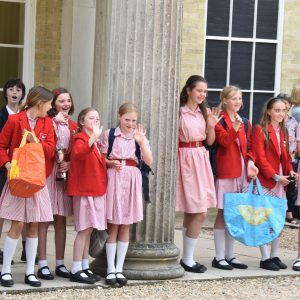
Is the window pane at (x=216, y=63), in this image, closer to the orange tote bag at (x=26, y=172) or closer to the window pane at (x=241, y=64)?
the window pane at (x=241, y=64)

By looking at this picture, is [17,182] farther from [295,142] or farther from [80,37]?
[80,37]

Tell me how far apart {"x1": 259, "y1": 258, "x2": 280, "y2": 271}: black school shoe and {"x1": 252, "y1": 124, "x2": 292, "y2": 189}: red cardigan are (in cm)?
68

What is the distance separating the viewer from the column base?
9.37 metres

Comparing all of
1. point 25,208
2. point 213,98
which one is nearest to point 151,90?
point 25,208

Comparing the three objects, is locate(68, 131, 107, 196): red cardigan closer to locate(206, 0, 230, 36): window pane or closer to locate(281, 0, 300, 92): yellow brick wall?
locate(206, 0, 230, 36): window pane

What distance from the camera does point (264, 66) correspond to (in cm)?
1471

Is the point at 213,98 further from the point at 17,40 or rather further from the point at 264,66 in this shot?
the point at 17,40

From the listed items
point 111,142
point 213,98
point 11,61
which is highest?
point 11,61

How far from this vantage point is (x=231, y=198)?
32.7 ft

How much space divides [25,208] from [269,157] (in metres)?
2.50

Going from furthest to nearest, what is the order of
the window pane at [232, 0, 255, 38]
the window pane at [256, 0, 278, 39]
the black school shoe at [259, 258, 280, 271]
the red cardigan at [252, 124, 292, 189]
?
1. the window pane at [256, 0, 278, 39]
2. the window pane at [232, 0, 255, 38]
3. the black school shoe at [259, 258, 280, 271]
4. the red cardigan at [252, 124, 292, 189]

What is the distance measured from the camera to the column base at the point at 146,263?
30.7ft

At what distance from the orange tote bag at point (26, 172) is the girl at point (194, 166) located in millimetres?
1580

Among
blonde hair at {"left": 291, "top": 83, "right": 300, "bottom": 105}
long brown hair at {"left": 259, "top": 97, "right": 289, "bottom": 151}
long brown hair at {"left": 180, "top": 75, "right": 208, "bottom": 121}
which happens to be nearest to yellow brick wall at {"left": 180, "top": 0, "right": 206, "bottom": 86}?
blonde hair at {"left": 291, "top": 83, "right": 300, "bottom": 105}
